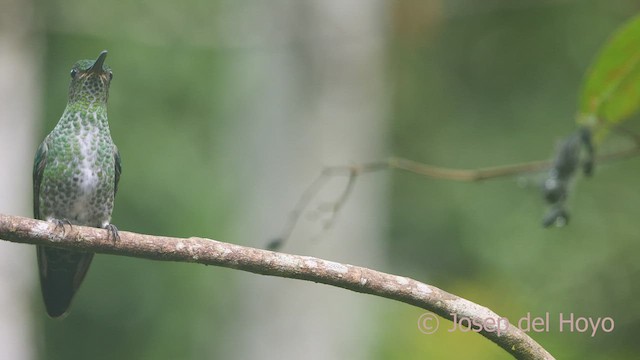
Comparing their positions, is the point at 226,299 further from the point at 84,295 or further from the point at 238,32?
the point at 238,32

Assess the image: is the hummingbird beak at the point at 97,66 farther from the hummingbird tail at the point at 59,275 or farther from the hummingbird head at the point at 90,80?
the hummingbird tail at the point at 59,275

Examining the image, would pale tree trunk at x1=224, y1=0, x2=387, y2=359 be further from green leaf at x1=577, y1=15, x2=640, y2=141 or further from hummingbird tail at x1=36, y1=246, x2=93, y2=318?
green leaf at x1=577, y1=15, x2=640, y2=141

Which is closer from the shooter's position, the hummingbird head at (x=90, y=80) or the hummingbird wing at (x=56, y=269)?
the hummingbird head at (x=90, y=80)

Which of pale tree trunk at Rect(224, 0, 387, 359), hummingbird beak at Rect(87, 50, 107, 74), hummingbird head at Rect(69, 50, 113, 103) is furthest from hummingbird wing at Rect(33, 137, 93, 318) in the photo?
pale tree trunk at Rect(224, 0, 387, 359)

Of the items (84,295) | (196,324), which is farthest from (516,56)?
(84,295)

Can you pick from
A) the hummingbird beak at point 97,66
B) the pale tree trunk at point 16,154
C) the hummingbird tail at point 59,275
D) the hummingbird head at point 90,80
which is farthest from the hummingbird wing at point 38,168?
the pale tree trunk at point 16,154
